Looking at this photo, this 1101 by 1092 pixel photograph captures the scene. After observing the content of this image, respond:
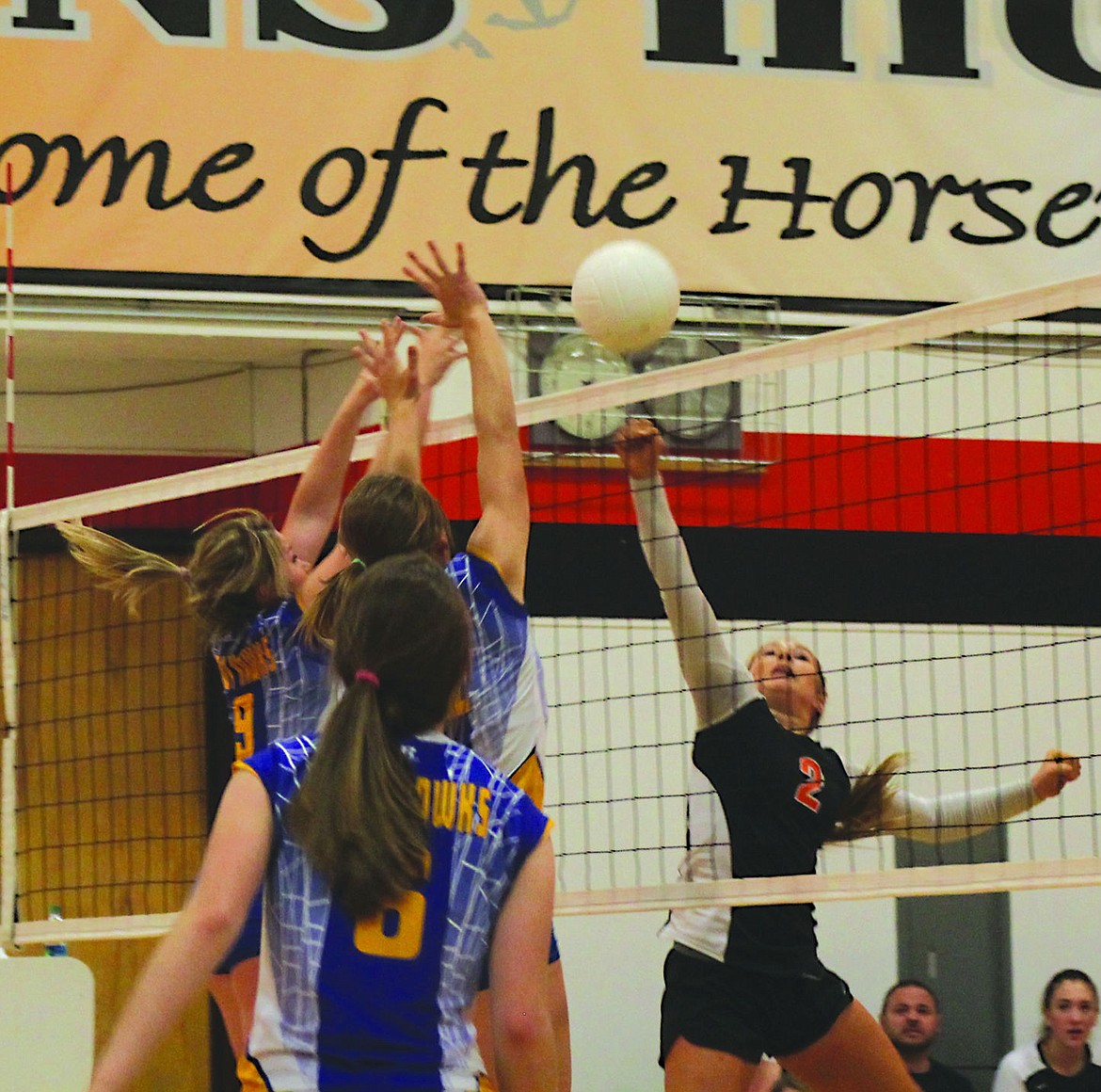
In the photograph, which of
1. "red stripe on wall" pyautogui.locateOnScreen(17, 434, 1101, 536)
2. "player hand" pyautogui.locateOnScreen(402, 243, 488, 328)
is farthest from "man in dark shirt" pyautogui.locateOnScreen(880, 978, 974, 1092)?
"player hand" pyautogui.locateOnScreen(402, 243, 488, 328)

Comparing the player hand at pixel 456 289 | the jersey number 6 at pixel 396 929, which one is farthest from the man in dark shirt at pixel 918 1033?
the jersey number 6 at pixel 396 929

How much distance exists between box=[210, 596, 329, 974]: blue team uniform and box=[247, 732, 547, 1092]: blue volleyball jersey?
1.72 m

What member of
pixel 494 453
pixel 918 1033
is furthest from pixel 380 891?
pixel 918 1033

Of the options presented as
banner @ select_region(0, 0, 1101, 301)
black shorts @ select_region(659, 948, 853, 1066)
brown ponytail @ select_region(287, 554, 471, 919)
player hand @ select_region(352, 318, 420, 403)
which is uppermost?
banner @ select_region(0, 0, 1101, 301)

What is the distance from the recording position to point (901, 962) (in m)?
7.75

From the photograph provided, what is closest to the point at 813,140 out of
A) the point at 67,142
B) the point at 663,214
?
the point at 663,214

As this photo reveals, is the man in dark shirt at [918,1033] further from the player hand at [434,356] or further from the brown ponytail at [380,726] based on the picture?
the brown ponytail at [380,726]

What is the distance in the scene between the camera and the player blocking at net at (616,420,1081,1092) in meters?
4.61

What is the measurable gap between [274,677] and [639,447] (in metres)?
1.09

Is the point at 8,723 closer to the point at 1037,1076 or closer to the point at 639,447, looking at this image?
the point at 639,447

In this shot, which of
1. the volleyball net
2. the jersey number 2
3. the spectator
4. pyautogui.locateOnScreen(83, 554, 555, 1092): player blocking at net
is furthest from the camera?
the volleyball net

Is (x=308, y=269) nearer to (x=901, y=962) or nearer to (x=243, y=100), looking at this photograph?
(x=243, y=100)

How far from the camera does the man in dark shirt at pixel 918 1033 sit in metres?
6.94

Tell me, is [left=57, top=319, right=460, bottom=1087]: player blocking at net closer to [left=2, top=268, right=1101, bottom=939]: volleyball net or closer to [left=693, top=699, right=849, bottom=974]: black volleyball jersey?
[left=693, top=699, right=849, bottom=974]: black volleyball jersey
